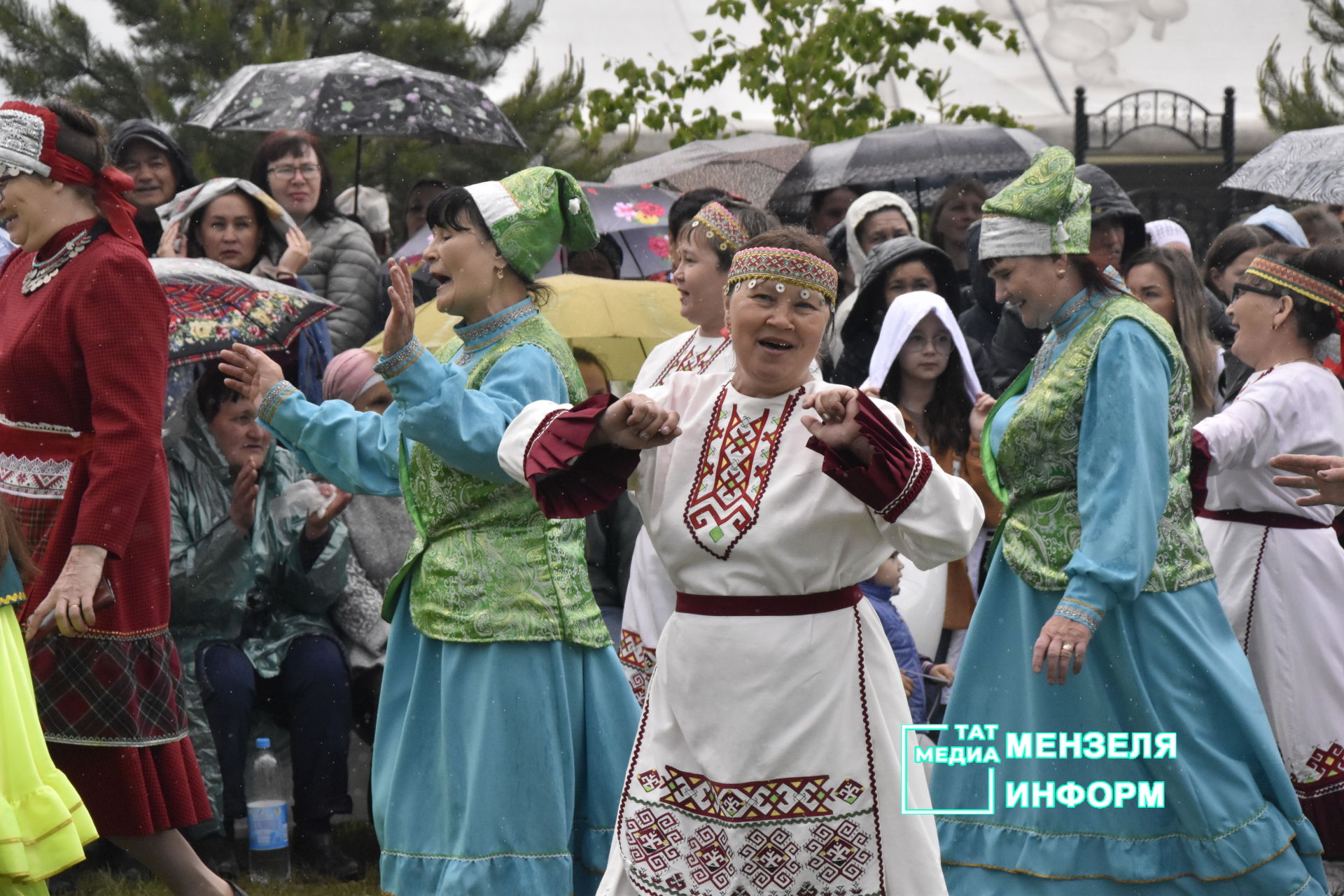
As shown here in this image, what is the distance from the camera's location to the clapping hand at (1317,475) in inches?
179

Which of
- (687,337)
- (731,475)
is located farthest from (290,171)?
(731,475)

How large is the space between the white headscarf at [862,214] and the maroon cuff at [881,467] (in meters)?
4.50

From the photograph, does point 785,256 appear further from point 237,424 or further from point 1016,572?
point 237,424

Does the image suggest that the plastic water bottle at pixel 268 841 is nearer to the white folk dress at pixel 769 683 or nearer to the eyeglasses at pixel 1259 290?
the white folk dress at pixel 769 683

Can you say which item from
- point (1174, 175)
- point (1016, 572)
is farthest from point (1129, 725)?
point (1174, 175)

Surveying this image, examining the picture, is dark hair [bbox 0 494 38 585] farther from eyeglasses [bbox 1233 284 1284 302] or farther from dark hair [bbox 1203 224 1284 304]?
dark hair [bbox 1203 224 1284 304]

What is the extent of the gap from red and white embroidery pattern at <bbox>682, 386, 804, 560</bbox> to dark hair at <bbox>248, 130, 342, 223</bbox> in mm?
4727

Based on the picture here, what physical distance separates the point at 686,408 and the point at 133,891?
3.28 m

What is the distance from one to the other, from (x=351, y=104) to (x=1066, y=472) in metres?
4.85

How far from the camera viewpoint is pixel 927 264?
7383 mm

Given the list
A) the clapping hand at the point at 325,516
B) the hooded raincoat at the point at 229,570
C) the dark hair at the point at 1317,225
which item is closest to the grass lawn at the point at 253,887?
the hooded raincoat at the point at 229,570

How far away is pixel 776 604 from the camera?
3709 millimetres

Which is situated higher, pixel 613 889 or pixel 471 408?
pixel 471 408

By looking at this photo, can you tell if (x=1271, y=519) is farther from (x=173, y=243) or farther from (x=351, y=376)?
(x=173, y=243)
